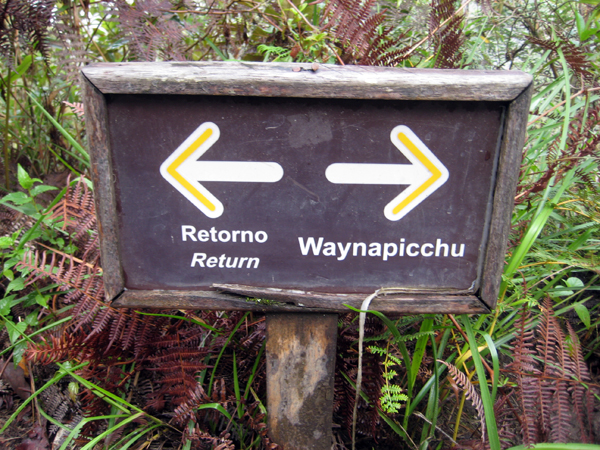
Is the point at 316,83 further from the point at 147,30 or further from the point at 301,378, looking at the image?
the point at 147,30

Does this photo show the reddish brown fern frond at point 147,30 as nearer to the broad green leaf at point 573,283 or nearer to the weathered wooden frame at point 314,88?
the weathered wooden frame at point 314,88

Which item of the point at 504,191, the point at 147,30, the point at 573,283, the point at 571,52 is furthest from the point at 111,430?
the point at 571,52

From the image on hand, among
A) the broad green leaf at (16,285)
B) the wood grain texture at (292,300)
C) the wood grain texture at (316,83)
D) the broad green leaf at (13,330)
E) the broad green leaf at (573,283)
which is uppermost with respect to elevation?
the wood grain texture at (316,83)

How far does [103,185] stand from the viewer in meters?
0.88

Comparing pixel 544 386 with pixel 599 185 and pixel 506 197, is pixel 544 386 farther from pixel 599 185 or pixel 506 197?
pixel 599 185

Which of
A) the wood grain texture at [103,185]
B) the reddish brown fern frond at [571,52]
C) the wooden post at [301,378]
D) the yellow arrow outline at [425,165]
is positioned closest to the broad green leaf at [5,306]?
the wood grain texture at [103,185]

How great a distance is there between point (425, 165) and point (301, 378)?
2.10ft

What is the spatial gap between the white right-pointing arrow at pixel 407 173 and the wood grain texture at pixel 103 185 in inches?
18.9

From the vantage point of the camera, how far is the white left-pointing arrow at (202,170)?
2.84 ft

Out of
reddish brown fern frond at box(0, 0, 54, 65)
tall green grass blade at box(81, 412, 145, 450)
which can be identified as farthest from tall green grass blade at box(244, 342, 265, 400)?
reddish brown fern frond at box(0, 0, 54, 65)

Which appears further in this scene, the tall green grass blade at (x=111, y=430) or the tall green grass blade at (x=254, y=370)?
the tall green grass blade at (x=254, y=370)

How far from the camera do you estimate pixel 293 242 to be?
0.93 metres

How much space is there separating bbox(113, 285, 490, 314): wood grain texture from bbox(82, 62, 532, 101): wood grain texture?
0.44 meters

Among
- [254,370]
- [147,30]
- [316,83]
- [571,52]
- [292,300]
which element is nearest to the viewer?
[316,83]
